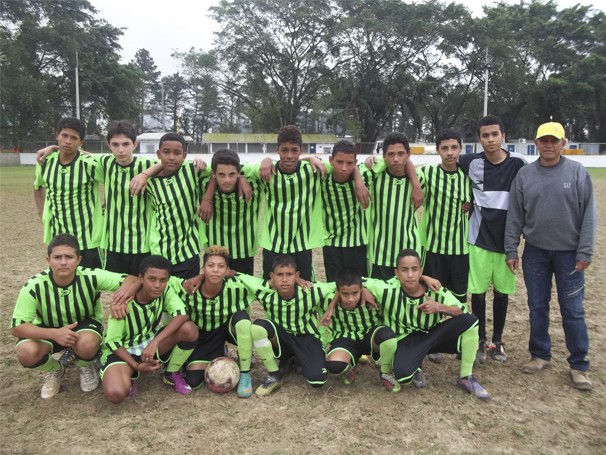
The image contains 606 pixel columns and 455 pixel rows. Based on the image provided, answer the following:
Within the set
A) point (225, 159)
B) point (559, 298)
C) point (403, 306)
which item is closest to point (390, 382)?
point (403, 306)

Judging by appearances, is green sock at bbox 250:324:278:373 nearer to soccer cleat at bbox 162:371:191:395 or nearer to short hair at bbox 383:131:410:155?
soccer cleat at bbox 162:371:191:395

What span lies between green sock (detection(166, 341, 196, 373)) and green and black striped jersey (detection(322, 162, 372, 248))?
1503mm

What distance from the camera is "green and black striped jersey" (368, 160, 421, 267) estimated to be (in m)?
4.47

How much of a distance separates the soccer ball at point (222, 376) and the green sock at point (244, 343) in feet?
0.24

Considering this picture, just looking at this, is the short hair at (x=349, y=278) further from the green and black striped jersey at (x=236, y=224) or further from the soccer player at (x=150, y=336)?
the soccer player at (x=150, y=336)

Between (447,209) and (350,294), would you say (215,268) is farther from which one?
(447,209)

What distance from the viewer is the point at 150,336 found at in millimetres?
4039

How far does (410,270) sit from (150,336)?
2.08m

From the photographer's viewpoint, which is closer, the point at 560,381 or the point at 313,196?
the point at 560,381

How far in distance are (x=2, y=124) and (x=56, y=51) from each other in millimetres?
6744

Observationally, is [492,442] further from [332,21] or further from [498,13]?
[498,13]

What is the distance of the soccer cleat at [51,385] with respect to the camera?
148 inches

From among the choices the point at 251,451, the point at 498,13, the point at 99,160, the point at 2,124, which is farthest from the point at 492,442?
the point at 498,13

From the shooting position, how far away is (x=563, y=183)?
4.03 metres
